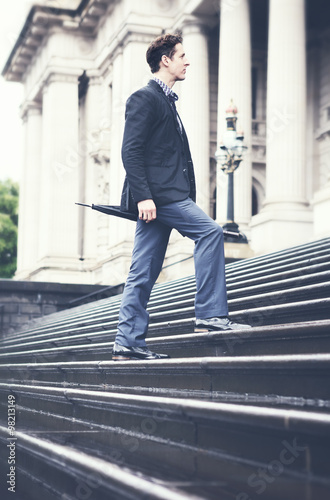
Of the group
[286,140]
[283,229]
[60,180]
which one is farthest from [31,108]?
[283,229]

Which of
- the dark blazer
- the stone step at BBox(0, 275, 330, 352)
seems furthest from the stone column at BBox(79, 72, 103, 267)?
the dark blazer

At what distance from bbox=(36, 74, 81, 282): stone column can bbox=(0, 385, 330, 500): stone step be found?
30077 mm

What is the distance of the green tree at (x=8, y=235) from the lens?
59.7m

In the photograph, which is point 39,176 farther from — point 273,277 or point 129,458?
point 129,458

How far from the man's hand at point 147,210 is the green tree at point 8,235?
53.8 m

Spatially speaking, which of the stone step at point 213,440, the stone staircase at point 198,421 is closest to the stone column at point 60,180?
the stone staircase at point 198,421

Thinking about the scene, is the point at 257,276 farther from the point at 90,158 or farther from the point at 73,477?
the point at 90,158

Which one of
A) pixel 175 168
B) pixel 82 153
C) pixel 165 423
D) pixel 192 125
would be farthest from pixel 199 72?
pixel 165 423

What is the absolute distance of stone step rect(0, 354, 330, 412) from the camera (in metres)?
4.32

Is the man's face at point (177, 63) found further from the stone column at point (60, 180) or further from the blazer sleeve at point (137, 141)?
the stone column at point (60, 180)

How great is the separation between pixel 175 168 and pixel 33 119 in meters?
36.7

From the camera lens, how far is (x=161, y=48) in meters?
6.49

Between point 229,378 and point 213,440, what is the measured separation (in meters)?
0.86

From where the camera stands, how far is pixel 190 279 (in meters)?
16.0
